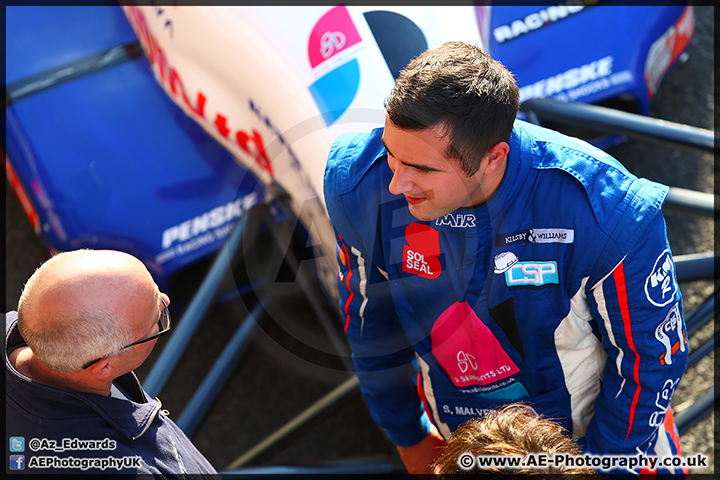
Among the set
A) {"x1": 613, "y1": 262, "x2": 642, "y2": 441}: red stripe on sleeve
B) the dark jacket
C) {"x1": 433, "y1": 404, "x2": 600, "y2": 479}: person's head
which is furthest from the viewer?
{"x1": 613, "y1": 262, "x2": 642, "y2": 441}: red stripe on sleeve

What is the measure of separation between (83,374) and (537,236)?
3.38ft

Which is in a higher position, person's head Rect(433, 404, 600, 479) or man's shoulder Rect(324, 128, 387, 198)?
man's shoulder Rect(324, 128, 387, 198)

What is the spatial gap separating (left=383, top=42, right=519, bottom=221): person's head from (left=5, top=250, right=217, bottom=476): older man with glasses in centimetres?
63

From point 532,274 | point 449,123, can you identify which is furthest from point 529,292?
point 449,123

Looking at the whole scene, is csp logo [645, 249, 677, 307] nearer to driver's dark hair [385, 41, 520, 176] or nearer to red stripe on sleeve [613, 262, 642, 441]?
red stripe on sleeve [613, 262, 642, 441]

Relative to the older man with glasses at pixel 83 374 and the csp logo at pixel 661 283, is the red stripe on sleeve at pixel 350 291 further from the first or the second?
the csp logo at pixel 661 283

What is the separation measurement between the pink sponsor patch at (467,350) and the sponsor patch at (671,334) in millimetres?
355

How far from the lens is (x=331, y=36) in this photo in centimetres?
219

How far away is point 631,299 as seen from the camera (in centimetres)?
144

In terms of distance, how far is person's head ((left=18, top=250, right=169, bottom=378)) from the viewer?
1289 millimetres

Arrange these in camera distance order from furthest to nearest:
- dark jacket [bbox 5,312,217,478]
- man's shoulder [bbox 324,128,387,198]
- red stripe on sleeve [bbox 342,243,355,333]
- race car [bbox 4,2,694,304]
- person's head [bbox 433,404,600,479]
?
1. race car [bbox 4,2,694,304]
2. red stripe on sleeve [bbox 342,243,355,333]
3. man's shoulder [bbox 324,128,387,198]
4. dark jacket [bbox 5,312,217,478]
5. person's head [bbox 433,404,600,479]

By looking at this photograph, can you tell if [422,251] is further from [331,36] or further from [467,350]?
[331,36]

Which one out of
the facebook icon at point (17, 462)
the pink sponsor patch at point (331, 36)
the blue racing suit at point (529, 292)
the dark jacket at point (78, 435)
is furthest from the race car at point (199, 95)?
the facebook icon at point (17, 462)

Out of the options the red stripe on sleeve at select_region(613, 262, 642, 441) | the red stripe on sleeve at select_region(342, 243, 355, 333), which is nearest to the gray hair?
the red stripe on sleeve at select_region(342, 243, 355, 333)
